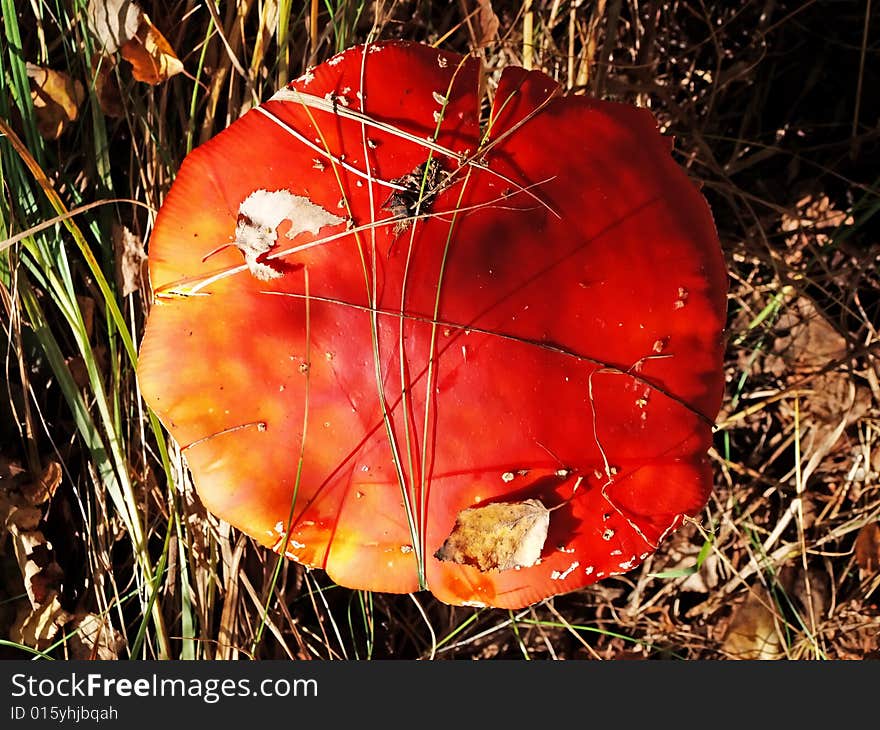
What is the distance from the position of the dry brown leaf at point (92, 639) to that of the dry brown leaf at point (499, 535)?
1183 mm

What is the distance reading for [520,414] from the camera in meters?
1.48

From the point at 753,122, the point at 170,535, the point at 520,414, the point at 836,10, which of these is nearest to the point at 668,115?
the point at 753,122

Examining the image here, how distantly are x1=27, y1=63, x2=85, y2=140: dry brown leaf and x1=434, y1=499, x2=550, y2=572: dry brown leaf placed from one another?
1450 millimetres

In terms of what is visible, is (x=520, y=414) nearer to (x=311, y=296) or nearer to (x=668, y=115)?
(x=311, y=296)

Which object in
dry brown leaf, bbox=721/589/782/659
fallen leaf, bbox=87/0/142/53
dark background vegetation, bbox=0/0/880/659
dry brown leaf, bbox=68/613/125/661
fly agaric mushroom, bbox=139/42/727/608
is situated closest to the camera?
fly agaric mushroom, bbox=139/42/727/608

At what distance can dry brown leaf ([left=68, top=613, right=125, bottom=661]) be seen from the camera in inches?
85.8

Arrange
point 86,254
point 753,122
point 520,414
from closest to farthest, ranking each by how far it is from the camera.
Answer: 1. point 520,414
2. point 86,254
3. point 753,122

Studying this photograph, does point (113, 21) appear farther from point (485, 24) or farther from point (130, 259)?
point (485, 24)

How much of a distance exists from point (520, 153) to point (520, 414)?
0.50 m

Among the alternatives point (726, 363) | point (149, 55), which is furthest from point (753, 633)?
point (149, 55)

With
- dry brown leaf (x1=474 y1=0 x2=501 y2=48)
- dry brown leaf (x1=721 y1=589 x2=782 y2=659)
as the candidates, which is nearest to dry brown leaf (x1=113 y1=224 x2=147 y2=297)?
dry brown leaf (x1=474 y1=0 x2=501 y2=48)

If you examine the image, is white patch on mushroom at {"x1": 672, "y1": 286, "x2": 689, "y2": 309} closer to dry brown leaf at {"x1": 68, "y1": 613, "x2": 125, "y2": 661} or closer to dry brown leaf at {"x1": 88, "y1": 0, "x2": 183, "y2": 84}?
dry brown leaf at {"x1": 88, "y1": 0, "x2": 183, "y2": 84}

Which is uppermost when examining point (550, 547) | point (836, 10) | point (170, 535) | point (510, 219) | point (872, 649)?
point (836, 10)

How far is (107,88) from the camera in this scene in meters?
2.07
